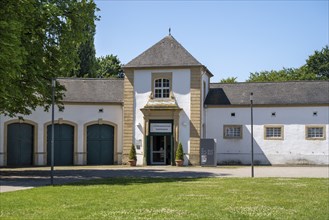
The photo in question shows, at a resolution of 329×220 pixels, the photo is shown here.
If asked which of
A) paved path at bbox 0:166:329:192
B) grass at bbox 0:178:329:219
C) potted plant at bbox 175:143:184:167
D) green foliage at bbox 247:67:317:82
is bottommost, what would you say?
paved path at bbox 0:166:329:192

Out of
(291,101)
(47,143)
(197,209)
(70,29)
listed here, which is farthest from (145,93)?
(197,209)

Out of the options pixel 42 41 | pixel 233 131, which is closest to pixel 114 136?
pixel 233 131

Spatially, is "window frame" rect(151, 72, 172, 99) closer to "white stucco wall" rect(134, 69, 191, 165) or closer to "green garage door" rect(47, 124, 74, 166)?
"white stucco wall" rect(134, 69, 191, 165)

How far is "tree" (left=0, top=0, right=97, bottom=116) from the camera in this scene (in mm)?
20859

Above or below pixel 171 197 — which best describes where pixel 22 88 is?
above

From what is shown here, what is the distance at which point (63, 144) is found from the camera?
37.3 m

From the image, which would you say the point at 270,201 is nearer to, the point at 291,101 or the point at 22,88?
the point at 22,88

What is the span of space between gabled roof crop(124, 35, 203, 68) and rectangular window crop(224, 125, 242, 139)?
5069 millimetres

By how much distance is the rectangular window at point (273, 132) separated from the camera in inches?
1449

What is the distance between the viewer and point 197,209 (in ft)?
39.9

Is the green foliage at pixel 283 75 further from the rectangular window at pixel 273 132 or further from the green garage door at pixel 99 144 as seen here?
the green garage door at pixel 99 144

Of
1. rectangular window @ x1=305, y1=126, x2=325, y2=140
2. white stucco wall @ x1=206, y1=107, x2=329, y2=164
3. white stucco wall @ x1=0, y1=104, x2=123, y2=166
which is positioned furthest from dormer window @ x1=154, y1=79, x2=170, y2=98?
rectangular window @ x1=305, y1=126, x2=325, y2=140

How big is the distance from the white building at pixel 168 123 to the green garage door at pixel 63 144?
0.07 meters

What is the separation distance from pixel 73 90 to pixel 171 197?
25065 mm
